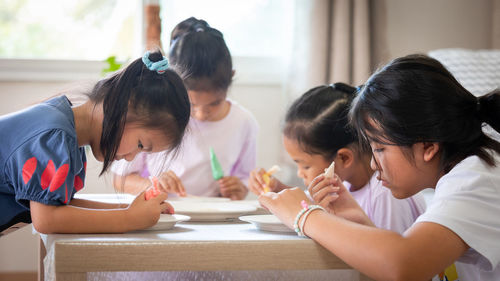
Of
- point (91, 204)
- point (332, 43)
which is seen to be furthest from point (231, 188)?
point (332, 43)

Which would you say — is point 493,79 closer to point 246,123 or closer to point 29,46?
point 246,123

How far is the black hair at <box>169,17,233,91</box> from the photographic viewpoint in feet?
5.36

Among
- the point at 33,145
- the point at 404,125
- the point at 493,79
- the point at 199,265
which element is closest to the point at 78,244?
the point at 199,265

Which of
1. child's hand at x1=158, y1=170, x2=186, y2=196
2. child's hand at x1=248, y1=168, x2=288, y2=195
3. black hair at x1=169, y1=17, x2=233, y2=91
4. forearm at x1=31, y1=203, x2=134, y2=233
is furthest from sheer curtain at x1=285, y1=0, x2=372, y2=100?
forearm at x1=31, y1=203, x2=134, y2=233

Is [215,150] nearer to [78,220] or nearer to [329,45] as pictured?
[329,45]

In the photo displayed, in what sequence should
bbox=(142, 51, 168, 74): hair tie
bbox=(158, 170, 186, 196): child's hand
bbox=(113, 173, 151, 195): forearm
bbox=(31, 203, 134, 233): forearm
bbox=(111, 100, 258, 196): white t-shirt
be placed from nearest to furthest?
bbox=(31, 203, 134, 233): forearm, bbox=(142, 51, 168, 74): hair tie, bbox=(158, 170, 186, 196): child's hand, bbox=(113, 173, 151, 195): forearm, bbox=(111, 100, 258, 196): white t-shirt

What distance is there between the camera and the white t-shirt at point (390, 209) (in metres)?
1.17

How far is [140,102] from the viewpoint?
1.10 metres

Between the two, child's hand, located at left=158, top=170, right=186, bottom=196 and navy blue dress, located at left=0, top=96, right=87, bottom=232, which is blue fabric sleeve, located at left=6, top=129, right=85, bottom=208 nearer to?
navy blue dress, located at left=0, top=96, right=87, bottom=232

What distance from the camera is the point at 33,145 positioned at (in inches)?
35.9

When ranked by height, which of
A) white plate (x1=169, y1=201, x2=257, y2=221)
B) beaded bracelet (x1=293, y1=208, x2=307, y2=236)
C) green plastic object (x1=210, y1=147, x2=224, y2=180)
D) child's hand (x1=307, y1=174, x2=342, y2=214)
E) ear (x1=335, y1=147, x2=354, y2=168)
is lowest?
green plastic object (x1=210, y1=147, x2=224, y2=180)

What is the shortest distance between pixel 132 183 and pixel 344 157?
0.69 m

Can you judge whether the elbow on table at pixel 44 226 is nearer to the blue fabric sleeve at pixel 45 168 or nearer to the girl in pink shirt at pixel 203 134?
the blue fabric sleeve at pixel 45 168

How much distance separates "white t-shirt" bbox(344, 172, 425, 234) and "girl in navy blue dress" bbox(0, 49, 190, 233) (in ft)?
1.54
